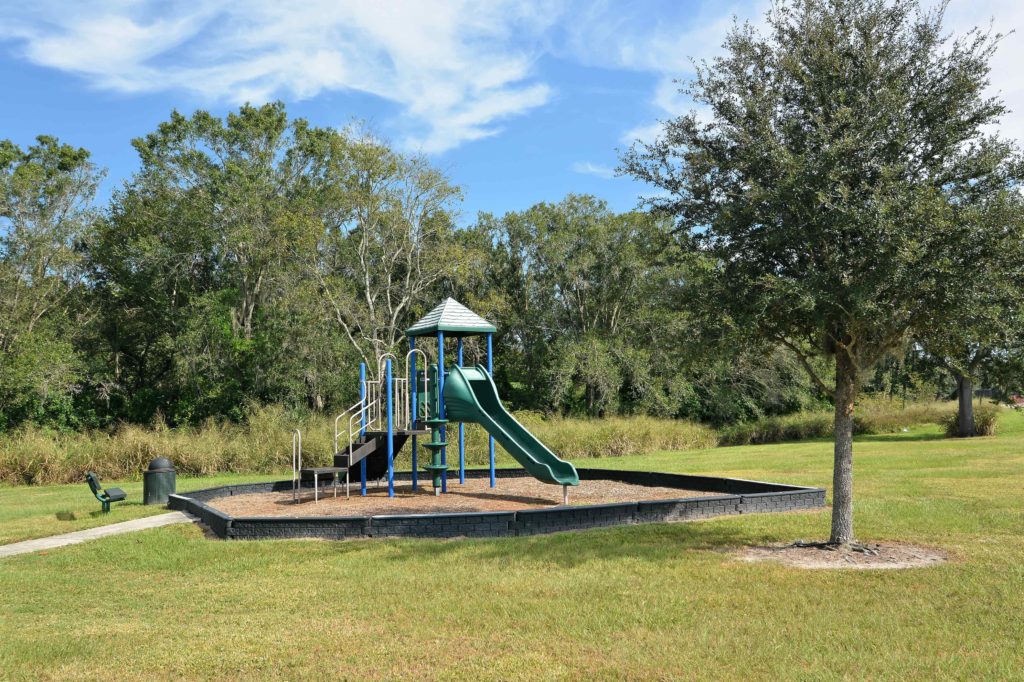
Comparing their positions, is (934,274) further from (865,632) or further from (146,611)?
(146,611)

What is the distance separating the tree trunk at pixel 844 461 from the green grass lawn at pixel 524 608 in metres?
0.96

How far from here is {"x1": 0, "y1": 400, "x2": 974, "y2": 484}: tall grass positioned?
70.1 ft

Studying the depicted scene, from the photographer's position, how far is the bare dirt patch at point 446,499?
1309 centimetres

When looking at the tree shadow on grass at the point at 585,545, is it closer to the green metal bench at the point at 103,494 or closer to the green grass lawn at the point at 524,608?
the green grass lawn at the point at 524,608

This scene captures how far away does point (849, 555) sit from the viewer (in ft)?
28.1

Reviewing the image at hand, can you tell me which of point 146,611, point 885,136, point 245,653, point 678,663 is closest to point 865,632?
point 678,663

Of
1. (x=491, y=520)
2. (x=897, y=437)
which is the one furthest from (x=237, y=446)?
(x=897, y=437)

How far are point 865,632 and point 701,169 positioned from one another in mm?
5530

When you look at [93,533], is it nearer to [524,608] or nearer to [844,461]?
[524,608]

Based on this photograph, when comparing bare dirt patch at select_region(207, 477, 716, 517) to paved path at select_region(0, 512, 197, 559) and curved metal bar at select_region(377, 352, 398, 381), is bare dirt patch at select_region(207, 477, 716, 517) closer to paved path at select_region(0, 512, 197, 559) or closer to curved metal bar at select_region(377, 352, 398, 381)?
paved path at select_region(0, 512, 197, 559)

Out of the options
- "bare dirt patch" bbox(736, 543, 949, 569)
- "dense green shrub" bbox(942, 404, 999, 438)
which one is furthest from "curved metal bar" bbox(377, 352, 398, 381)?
"dense green shrub" bbox(942, 404, 999, 438)

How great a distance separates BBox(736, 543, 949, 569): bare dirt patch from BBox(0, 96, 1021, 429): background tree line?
70.3ft

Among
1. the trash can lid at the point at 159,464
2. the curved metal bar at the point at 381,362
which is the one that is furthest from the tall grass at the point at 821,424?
the trash can lid at the point at 159,464

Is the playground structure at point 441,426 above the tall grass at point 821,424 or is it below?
above
